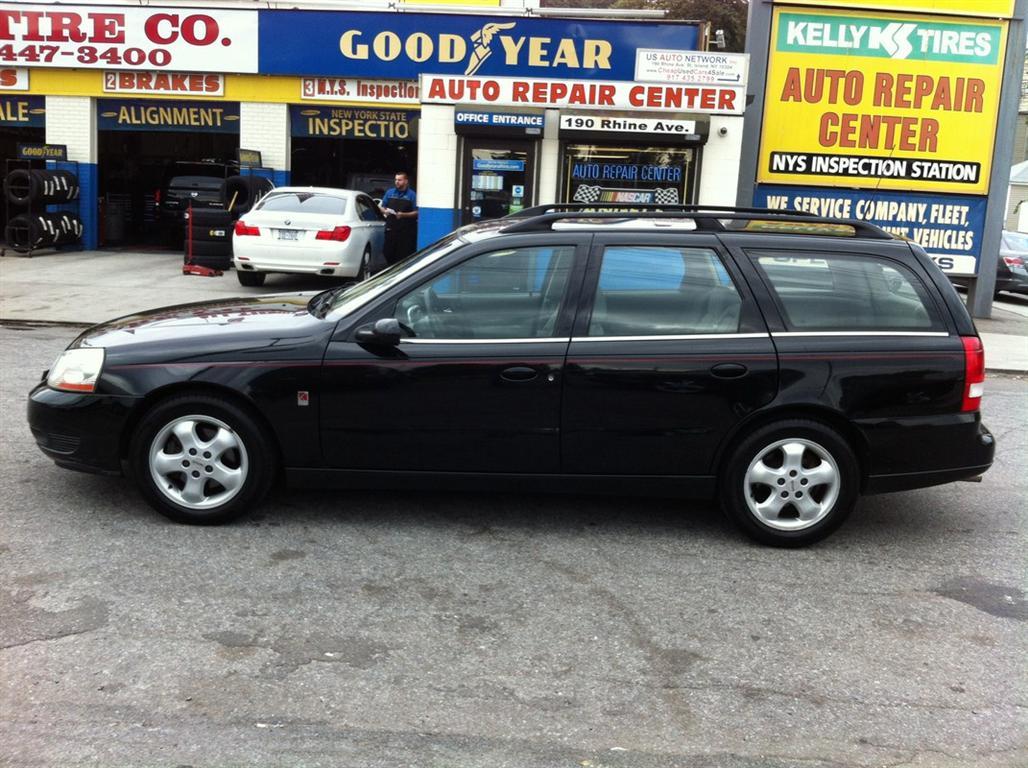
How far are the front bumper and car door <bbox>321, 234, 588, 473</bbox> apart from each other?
0.98 metres

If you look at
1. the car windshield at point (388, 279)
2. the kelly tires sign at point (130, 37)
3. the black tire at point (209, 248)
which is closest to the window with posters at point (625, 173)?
the black tire at point (209, 248)

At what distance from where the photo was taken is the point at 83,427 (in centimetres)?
489

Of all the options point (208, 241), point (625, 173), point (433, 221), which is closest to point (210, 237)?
point (208, 241)

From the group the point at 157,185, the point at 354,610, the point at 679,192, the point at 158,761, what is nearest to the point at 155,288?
the point at 679,192

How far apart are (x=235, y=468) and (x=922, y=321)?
136 inches

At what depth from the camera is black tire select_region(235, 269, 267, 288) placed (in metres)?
14.8

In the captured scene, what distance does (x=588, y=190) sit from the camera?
48.2 feet

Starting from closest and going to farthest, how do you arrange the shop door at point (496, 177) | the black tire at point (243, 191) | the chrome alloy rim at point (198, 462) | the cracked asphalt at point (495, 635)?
the cracked asphalt at point (495, 635) → the chrome alloy rim at point (198, 462) → the shop door at point (496, 177) → the black tire at point (243, 191)

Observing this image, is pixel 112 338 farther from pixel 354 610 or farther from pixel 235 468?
pixel 354 610

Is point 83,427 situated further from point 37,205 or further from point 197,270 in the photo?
point 37,205

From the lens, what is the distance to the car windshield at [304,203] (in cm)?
1441

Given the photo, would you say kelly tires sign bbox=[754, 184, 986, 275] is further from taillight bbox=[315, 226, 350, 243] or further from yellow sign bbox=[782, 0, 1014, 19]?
taillight bbox=[315, 226, 350, 243]

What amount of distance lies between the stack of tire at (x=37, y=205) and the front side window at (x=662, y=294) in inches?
611

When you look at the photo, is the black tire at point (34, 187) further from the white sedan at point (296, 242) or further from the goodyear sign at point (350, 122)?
the white sedan at point (296, 242)
